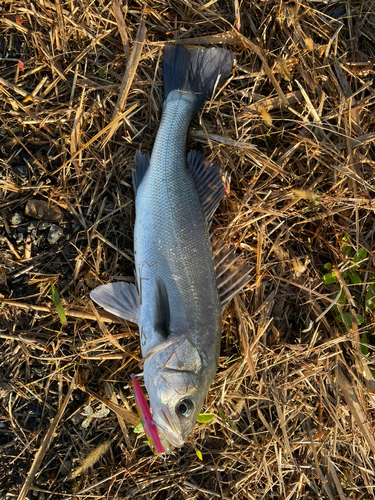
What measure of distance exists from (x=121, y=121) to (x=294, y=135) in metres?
1.56

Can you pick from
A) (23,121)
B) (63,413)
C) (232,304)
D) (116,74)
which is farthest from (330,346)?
(23,121)

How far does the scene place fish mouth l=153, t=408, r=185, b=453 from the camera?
239 centimetres

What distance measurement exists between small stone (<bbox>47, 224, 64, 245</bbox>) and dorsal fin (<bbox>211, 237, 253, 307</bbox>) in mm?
1317

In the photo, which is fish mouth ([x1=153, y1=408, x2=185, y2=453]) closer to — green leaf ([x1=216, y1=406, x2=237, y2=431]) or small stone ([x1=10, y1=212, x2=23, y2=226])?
green leaf ([x1=216, y1=406, x2=237, y2=431])

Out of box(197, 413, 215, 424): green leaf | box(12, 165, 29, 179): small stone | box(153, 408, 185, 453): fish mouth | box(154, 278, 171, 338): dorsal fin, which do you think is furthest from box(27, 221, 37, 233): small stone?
box(197, 413, 215, 424): green leaf

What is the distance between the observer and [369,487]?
3.13m

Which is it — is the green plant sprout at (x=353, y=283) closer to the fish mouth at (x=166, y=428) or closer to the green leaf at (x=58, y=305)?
the fish mouth at (x=166, y=428)

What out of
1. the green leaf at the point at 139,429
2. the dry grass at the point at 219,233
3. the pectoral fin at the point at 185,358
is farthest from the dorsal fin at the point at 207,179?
the green leaf at the point at 139,429

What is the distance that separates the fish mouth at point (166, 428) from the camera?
2.39m

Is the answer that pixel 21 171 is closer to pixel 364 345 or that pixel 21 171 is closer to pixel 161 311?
pixel 161 311

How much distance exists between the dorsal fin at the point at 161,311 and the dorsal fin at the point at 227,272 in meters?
0.45

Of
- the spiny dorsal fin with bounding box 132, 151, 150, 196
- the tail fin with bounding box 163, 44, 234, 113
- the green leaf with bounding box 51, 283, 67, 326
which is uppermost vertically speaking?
the tail fin with bounding box 163, 44, 234, 113

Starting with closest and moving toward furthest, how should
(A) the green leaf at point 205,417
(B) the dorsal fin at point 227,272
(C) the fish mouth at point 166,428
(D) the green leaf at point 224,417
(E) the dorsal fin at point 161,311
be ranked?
(C) the fish mouth at point 166,428 → (E) the dorsal fin at point 161,311 → (B) the dorsal fin at point 227,272 → (A) the green leaf at point 205,417 → (D) the green leaf at point 224,417

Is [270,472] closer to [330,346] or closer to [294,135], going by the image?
[330,346]
